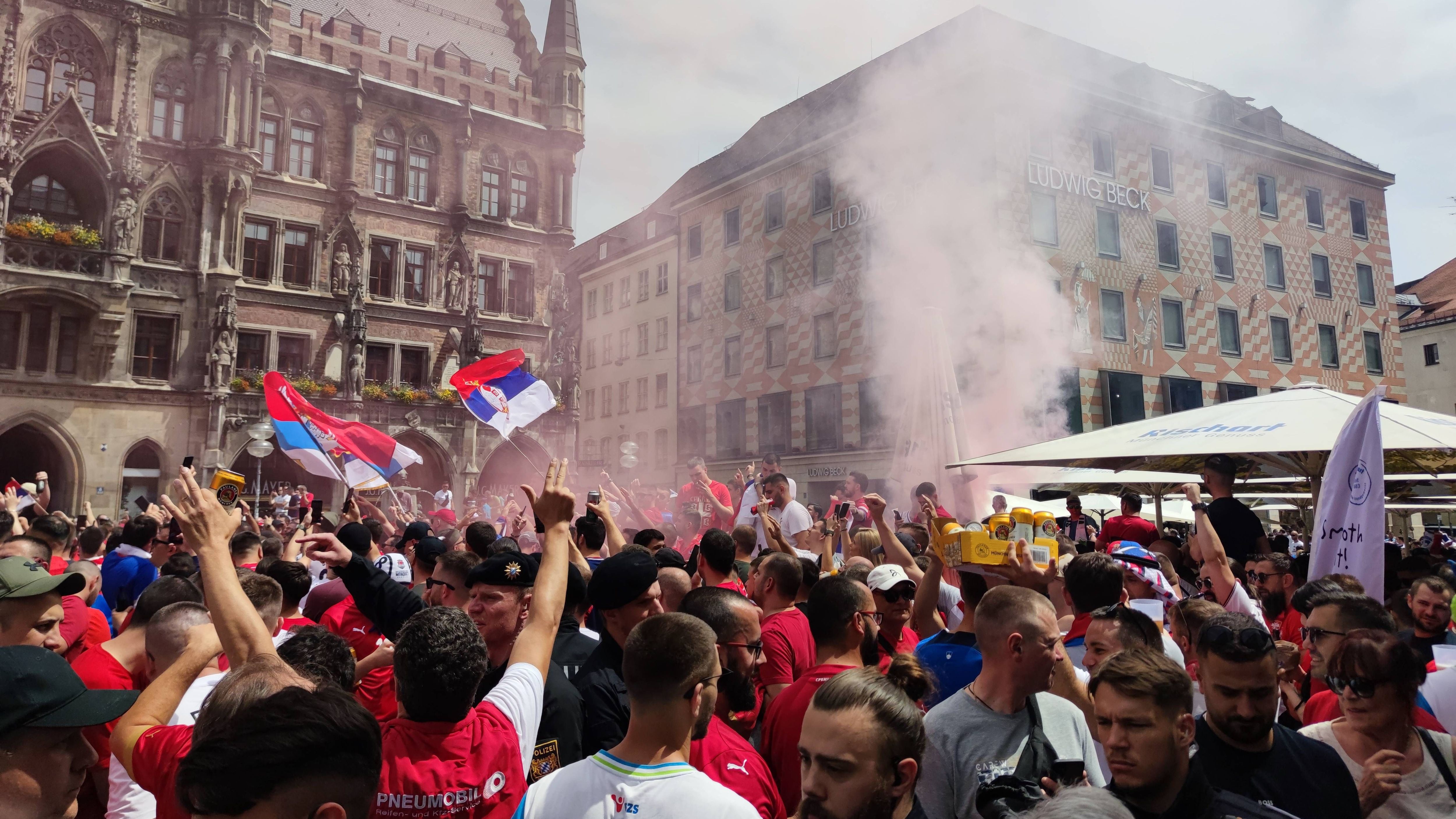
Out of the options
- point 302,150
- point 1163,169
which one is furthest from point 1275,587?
point 302,150

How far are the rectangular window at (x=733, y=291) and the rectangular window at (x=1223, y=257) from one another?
1764 cm

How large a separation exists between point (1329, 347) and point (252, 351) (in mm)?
39672

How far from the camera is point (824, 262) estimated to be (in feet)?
106

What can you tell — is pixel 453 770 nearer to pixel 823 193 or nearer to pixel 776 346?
pixel 823 193

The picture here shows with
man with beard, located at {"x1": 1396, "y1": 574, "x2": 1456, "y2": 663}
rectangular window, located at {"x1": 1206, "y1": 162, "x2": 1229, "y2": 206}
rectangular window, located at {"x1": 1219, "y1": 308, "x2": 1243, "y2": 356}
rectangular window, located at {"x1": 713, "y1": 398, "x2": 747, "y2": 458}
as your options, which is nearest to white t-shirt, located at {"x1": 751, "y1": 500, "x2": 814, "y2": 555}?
man with beard, located at {"x1": 1396, "y1": 574, "x2": 1456, "y2": 663}

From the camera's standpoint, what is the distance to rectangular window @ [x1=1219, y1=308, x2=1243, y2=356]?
32969mm

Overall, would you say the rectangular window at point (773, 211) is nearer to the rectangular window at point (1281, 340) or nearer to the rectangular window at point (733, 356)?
the rectangular window at point (733, 356)

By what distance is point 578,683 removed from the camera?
367 centimetres

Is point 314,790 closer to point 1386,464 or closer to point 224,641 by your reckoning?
point 224,641

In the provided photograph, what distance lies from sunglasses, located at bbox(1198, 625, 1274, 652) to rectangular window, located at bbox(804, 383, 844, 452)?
2798cm

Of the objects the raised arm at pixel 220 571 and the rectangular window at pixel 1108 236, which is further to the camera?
the rectangular window at pixel 1108 236

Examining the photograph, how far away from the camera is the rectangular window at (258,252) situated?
95.1 feet

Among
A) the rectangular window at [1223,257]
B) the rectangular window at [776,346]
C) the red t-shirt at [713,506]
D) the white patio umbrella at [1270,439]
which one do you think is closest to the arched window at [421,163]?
the rectangular window at [776,346]

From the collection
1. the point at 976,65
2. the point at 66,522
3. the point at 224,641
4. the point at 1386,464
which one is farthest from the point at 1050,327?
the point at 224,641
